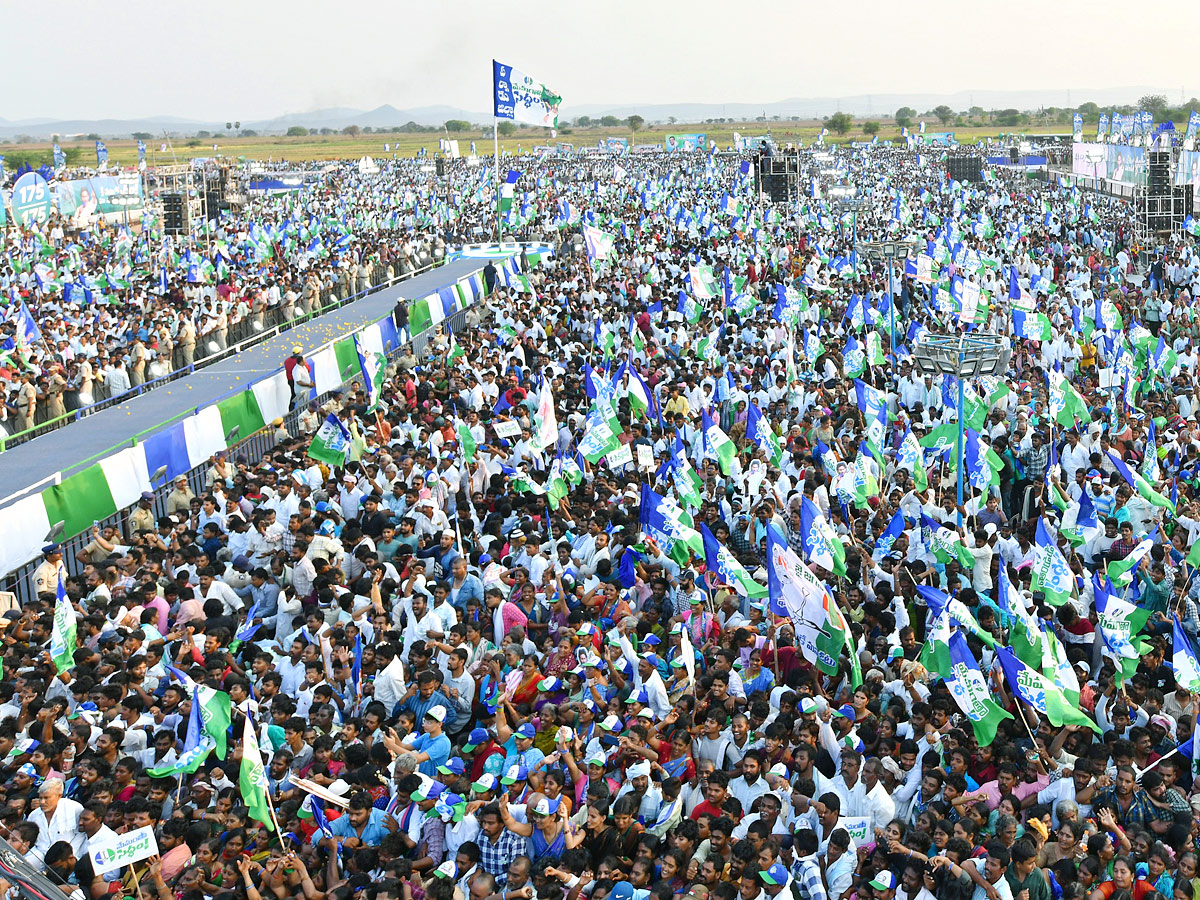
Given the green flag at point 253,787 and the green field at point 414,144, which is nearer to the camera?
the green flag at point 253,787

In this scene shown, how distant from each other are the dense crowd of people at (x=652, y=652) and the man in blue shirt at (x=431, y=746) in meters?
0.02

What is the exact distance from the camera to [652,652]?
30.3 feet

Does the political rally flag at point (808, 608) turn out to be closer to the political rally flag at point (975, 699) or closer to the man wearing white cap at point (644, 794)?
the political rally flag at point (975, 699)

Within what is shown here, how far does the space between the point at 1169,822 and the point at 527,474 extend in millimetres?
8380

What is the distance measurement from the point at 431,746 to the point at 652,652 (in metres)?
1.83

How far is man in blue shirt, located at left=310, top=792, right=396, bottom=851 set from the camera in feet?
23.9

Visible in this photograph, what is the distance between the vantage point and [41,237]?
42.5m

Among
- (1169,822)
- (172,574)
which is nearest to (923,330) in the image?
(172,574)

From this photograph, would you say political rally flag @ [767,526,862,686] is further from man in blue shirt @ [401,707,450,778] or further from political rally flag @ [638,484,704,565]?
man in blue shirt @ [401,707,450,778]

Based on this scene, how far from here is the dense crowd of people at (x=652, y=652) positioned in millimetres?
7000

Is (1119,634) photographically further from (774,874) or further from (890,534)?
(774,874)

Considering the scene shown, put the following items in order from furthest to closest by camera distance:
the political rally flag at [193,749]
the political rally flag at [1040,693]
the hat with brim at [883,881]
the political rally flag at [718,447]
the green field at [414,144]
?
the green field at [414,144] → the political rally flag at [718,447] → the political rally flag at [193,749] → the political rally flag at [1040,693] → the hat with brim at [883,881]

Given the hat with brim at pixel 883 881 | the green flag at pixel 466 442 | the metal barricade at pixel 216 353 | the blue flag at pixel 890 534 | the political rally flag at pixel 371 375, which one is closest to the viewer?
the hat with brim at pixel 883 881

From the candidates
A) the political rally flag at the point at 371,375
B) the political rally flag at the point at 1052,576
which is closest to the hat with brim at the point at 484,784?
the political rally flag at the point at 1052,576
